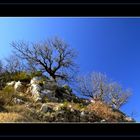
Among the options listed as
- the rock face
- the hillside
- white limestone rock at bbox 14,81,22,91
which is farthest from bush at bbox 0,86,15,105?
the rock face

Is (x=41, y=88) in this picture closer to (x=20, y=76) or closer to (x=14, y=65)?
(x=20, y=76)

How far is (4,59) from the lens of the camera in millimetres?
2697

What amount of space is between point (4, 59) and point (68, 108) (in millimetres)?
636

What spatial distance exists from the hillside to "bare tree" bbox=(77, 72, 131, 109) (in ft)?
0.16

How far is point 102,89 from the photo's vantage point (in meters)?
2.57

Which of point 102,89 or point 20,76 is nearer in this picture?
point 102,89

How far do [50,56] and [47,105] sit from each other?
415 millimetres

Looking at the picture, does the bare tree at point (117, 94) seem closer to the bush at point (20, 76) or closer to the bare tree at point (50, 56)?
the bare tree at point (50, 56)

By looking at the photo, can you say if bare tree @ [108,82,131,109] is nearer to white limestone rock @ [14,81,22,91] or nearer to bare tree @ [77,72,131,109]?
bare tree @ [77,72,131,109]

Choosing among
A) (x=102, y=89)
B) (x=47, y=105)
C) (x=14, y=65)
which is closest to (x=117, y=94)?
(x=102, y=89)

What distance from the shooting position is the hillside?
93.2 inches

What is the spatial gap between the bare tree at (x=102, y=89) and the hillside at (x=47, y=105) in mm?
50
